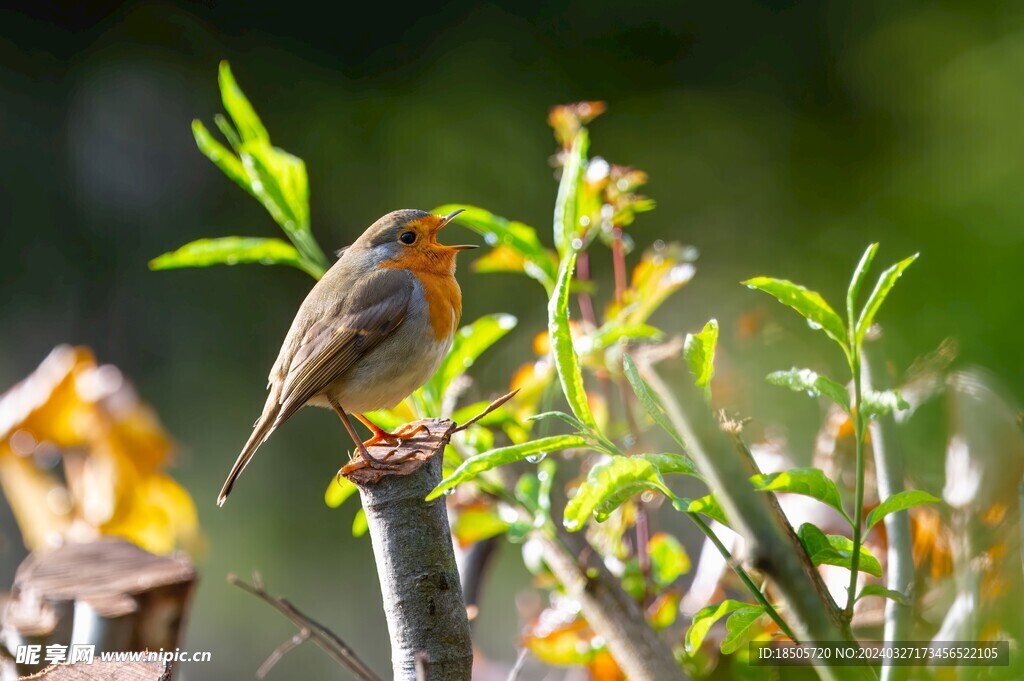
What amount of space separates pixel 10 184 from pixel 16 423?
302 centimetres

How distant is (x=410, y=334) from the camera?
4.86ft

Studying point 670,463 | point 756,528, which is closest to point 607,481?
point 670,463

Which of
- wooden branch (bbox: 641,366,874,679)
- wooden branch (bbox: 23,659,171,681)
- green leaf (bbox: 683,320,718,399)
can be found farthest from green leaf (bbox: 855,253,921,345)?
wooden branch (bbox: 23,659,171,681)

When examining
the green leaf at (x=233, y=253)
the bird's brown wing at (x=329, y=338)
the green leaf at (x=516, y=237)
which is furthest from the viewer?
the bird's brown wing at (x=329, y=338)

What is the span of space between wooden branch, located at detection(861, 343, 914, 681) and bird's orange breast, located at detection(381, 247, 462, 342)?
71 cm

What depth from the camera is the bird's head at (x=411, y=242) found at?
1688mm

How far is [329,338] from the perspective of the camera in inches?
59.3

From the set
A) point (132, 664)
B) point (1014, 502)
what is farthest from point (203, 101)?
point (1014, 502)

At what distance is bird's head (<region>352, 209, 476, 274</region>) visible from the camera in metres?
1.69

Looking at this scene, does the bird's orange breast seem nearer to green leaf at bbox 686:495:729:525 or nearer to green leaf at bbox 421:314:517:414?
green leaf at bbox 421:314:517:414

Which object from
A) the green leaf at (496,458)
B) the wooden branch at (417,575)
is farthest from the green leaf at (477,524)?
the green leaf at (496,458)

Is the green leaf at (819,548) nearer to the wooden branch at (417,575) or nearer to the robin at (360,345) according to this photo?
the wooden branch at (417,575)

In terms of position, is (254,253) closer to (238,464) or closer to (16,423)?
(238,464)

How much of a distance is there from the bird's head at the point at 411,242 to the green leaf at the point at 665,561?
57 centimetres
